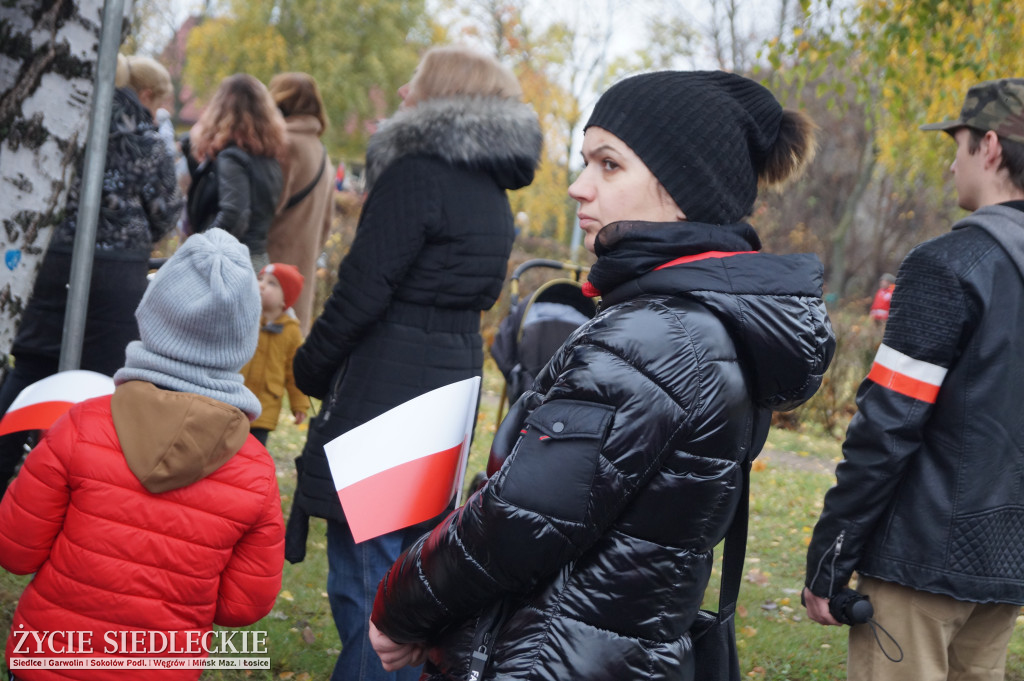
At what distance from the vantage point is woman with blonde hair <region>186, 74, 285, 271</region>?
4805 mm

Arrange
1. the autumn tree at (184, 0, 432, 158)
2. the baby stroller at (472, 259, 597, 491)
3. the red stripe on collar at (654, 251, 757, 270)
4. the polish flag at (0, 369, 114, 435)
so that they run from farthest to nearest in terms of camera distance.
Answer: the autumn tree at (184, 0, 432, 158) → the baby stroller at (472, 259, 597, 491) → the polish flag at (0, 369, 114, 435) → the red stripe on collar at (654, 251, 757, 270)

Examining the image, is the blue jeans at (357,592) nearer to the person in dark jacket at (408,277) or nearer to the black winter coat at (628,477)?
the person in dark jacket at (408,277)

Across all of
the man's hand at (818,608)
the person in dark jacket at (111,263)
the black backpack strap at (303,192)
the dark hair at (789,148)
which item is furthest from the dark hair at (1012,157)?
the black backpack strap at (303,192)

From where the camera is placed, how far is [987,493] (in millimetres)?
2494

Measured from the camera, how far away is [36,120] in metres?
2.89

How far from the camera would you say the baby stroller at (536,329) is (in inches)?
143

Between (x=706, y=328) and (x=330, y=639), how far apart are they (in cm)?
309

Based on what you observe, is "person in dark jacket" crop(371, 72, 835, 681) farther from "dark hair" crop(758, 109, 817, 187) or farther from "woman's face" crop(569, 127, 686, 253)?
"dark hair" crop(758, 109, 817, 187)

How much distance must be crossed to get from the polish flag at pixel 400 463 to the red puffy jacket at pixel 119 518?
19.5 inches

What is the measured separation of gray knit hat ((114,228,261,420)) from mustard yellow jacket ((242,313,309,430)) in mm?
1956

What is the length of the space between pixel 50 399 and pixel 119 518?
A: 572mm

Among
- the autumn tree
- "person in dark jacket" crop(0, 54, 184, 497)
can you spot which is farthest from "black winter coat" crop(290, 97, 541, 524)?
the autumn tree

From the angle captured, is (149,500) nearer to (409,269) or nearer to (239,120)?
(409,269)

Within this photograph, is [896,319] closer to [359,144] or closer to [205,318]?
[205,318]
